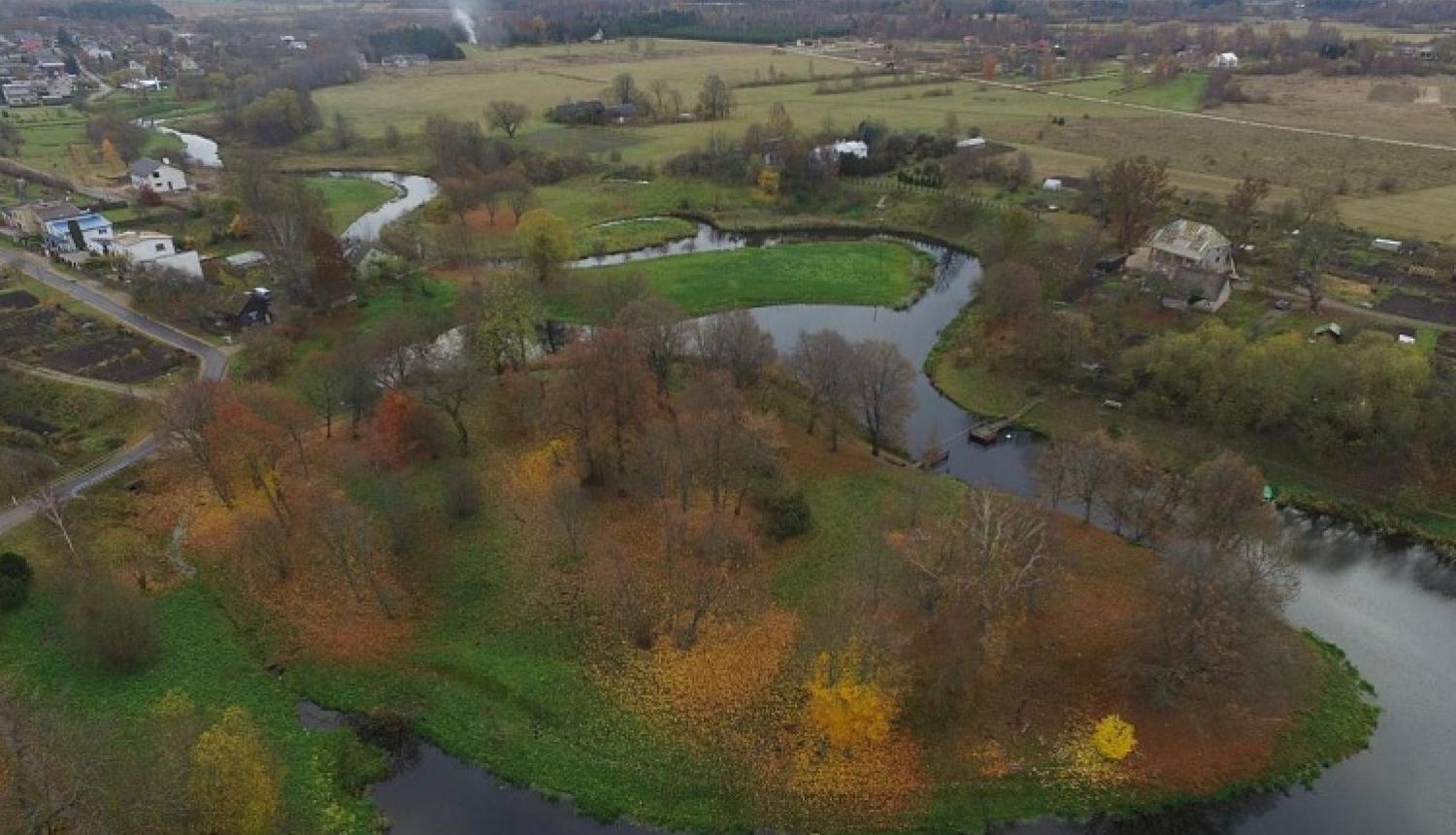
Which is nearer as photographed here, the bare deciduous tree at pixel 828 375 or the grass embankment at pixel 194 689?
the grass embankment at pixel 194 689

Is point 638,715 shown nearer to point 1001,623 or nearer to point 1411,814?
point 1001,623

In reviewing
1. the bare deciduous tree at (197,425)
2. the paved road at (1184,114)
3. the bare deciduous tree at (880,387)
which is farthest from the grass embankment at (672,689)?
the paved road at (1184,114)

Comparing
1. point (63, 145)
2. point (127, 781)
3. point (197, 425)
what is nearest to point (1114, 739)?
point (127, 781)

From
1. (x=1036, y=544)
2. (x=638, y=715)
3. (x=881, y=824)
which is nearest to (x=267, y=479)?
(x=638, y=715)

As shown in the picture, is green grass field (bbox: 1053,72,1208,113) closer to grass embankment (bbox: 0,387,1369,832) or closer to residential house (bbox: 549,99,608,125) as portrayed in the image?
residential house (bbox: 549,99,608,125)

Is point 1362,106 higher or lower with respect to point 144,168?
higher

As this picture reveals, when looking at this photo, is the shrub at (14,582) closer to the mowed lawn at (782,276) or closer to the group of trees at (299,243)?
the group of trees at (299,243)

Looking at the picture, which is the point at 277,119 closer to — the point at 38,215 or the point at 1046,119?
the point at 38,215
